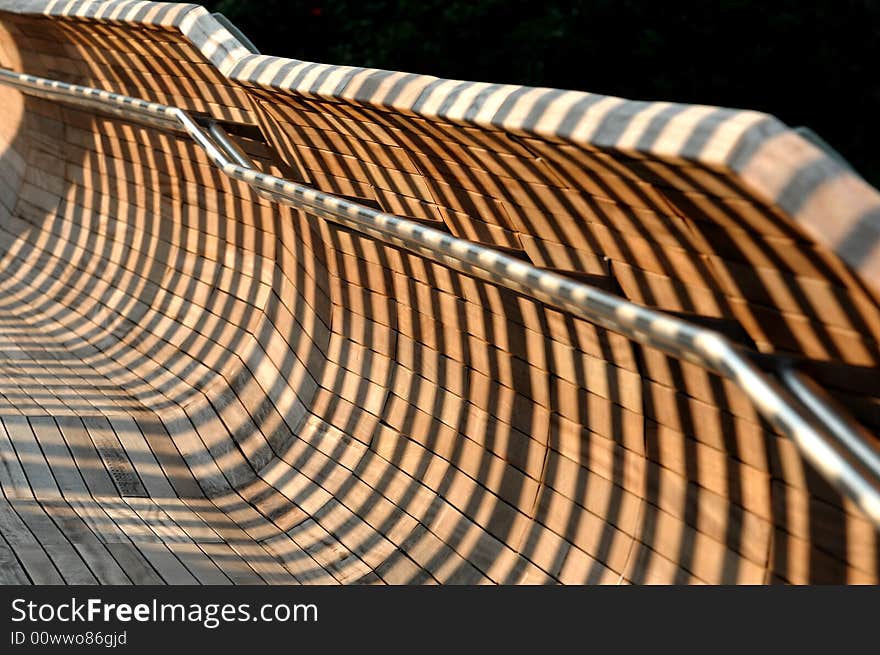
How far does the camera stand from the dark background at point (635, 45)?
19.6 m

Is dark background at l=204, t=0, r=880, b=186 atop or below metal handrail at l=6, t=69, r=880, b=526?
below

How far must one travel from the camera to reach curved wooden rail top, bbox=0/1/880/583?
9.41ft

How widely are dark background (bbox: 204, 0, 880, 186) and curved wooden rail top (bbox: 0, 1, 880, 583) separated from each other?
464 inches

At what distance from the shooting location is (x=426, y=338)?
5.27m

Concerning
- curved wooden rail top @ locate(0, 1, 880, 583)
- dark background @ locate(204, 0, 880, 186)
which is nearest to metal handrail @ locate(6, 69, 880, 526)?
curved wooden rail top @ locate(0, 1, 880, 583)

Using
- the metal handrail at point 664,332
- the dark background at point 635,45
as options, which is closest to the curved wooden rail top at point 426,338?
the metal handrail at point 664,332

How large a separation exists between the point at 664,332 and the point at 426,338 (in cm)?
276

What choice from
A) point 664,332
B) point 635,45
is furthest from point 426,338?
point 635,45

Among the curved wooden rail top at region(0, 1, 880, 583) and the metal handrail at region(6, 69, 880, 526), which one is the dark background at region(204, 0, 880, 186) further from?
the metal handrail at region(6, 69, 880, 526)

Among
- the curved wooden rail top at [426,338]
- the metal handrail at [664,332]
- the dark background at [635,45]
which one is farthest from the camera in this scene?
the dark background at [635,45]

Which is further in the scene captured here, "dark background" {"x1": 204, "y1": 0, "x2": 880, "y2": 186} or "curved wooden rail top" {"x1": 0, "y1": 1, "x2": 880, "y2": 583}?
"dark background" {"x1": 204, "y1": 0, "x2": 880, "y2": 186}

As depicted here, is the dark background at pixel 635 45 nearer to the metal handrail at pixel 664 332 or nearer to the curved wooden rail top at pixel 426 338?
the curved wooden rail top at pixel 426 338
